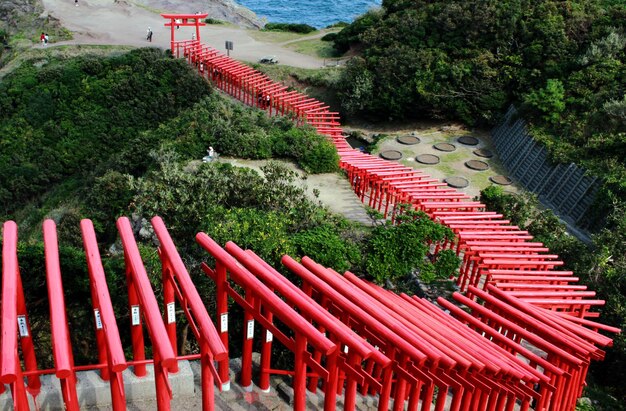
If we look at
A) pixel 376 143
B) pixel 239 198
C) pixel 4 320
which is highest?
pixel 4 320

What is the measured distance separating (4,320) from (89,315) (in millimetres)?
6695

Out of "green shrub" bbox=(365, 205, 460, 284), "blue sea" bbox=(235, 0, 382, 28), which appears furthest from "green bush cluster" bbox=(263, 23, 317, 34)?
"blue sea" bbox=(235, 0, 382, 28)

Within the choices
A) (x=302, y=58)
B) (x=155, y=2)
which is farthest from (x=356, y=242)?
(x=155, y=2)

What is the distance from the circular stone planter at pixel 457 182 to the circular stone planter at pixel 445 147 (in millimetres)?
3431

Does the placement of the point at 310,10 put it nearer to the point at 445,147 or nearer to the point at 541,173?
the point at 445,147

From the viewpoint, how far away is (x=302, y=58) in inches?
1670

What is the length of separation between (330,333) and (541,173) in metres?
22.3

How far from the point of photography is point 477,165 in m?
30.9

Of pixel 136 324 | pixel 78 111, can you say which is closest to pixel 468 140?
pixel 78 111

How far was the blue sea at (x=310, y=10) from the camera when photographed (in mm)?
101000

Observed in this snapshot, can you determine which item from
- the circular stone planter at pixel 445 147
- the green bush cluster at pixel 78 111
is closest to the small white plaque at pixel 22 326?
the circular stone planter at pixel 445 147

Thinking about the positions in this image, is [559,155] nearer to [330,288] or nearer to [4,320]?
[330,288]

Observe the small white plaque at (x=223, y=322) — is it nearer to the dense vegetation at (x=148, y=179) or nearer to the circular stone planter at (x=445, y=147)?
the dense vegetation at (x=148, y=179)

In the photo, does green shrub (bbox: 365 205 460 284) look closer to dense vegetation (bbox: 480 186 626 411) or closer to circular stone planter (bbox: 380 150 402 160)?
dense vegetation (bbox: 480 186 626 411)
